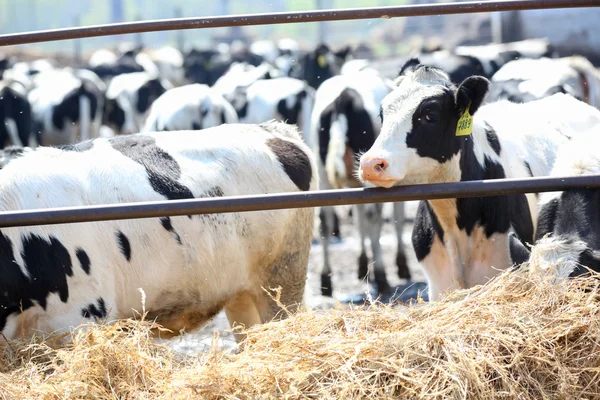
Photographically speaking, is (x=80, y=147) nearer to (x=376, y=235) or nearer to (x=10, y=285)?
(x=10, y=285)

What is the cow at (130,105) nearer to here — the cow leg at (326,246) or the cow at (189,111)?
the cow at (189,111)

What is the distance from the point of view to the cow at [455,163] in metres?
4.09

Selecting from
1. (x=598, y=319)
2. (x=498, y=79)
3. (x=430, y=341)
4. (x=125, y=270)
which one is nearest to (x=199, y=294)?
(x=125, y=270)

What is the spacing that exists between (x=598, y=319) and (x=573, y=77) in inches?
326

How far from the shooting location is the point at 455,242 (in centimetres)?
461

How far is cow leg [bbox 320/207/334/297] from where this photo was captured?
328 inches

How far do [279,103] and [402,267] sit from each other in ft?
11.7

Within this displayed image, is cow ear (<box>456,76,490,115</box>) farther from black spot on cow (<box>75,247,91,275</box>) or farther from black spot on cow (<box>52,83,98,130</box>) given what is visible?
black spot on cow (<box>52,83,98,130</box>)

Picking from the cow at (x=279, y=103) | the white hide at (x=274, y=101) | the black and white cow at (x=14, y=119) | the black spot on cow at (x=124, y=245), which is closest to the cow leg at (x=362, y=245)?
the cow at (x=279, y=103)

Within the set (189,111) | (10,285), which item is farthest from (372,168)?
(189,111)

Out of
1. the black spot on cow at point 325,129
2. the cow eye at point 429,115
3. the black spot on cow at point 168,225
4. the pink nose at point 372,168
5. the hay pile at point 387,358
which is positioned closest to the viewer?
the hay pile at point 387,358

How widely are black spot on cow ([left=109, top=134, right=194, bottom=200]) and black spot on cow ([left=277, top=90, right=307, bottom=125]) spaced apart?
21.5ft

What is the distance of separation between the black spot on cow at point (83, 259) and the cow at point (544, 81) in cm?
629

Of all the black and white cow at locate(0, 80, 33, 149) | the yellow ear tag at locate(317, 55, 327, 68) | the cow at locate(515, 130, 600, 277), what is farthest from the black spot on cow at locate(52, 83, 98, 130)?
the cow at locate(515, 130, 600, 277)
